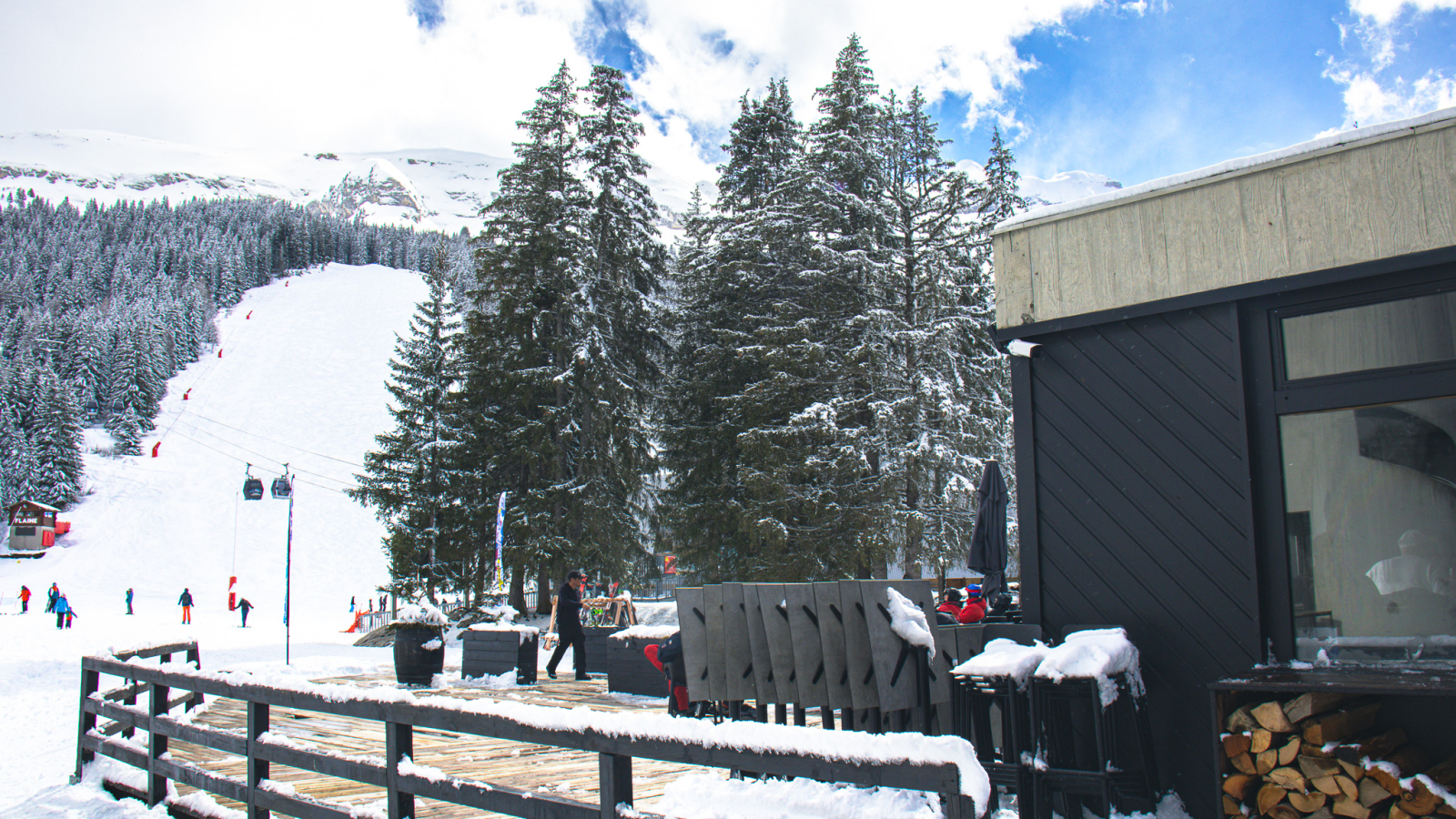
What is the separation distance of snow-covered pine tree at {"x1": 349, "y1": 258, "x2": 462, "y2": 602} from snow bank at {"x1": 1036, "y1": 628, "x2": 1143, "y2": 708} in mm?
21458

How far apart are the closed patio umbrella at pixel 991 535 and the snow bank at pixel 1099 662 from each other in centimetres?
287

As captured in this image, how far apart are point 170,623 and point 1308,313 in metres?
31.3

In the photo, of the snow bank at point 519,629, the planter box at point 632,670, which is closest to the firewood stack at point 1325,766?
the planter box at point 632,670

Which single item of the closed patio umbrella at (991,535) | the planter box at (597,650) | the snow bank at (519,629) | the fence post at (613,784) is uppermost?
the closed patio umbrella at (991,535)

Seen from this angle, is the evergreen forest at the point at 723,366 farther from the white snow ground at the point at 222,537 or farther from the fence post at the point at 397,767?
the fence post at the point at 397,767

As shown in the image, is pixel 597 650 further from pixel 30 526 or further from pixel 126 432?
pixel 126 432

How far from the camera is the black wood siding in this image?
414cm

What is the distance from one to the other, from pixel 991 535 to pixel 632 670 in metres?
4.46

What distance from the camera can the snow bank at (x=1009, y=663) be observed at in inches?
156


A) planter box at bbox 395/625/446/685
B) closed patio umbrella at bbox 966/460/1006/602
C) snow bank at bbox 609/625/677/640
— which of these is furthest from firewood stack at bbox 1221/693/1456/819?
planter box at bbox 395/625/446/685

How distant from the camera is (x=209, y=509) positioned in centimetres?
4772

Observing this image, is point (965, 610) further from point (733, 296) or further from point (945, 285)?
point (733, 296)

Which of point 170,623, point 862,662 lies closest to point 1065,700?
point 862,662

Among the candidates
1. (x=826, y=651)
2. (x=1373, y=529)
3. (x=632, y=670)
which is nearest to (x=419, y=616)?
(x=632, y=670)
